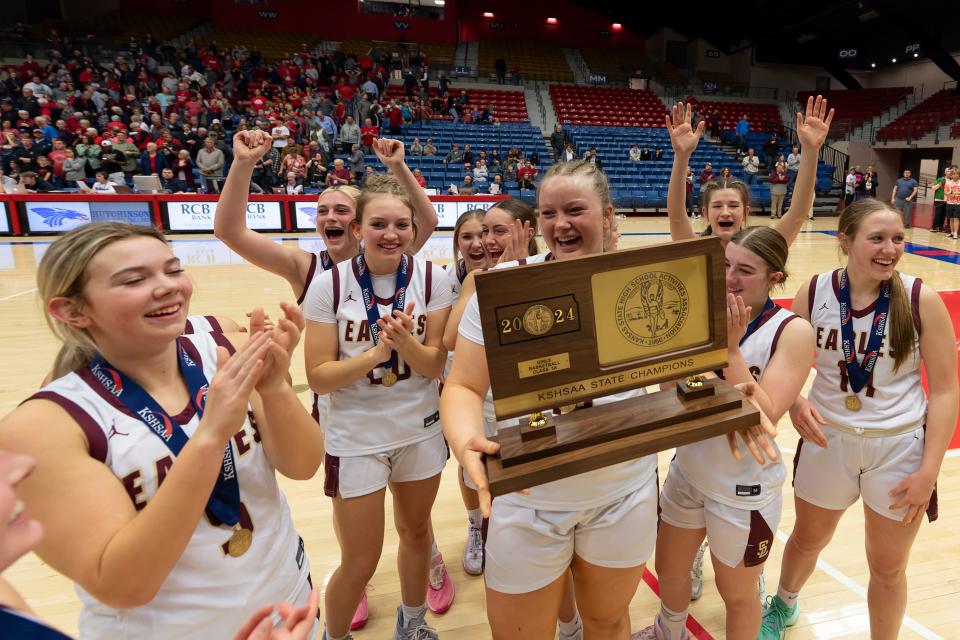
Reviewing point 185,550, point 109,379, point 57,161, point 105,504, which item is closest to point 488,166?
point 57,161

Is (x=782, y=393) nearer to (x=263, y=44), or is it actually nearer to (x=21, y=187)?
(x=21, y=187)

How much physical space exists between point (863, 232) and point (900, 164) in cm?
2712

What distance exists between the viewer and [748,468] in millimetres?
1956

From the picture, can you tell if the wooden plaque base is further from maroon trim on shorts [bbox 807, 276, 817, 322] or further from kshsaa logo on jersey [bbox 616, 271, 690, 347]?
maroon trim on shorts [bbox 807, 276, 817, 322]

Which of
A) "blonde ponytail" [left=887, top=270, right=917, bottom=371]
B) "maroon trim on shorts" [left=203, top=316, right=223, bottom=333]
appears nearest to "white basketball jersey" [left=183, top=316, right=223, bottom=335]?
"maroon trim on shorts" [left=203, top=316, right=223, bottom=333]

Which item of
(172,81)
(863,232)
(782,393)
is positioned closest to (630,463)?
(782,393)

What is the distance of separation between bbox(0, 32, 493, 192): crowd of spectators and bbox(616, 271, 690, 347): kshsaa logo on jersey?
12.2 m

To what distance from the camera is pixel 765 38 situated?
27.0m

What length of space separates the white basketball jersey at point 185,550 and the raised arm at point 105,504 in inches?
1.5

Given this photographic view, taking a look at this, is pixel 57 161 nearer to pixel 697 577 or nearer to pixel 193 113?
pixel 193 113

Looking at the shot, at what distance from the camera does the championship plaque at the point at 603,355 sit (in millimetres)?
1400

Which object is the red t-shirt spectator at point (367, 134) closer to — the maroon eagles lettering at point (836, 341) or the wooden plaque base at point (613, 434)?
the maroon eagles lettering at point (836, 341)

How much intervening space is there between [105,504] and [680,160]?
2.71 m

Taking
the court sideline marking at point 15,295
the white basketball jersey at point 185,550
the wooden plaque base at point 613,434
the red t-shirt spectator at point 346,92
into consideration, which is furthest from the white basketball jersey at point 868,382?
the red t-shirt spectator at point 346,92
